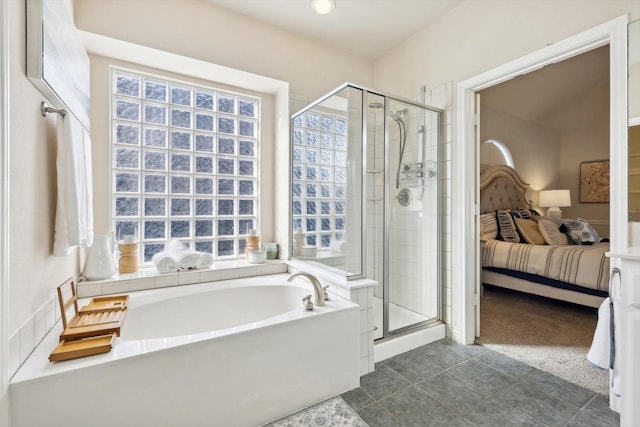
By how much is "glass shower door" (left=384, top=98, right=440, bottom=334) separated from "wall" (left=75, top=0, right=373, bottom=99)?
1.02m

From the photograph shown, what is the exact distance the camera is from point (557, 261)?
3.16 metres

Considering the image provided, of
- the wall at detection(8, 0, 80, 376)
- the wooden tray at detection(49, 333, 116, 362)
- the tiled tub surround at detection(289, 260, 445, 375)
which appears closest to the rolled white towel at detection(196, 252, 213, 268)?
the tiled tub surround at detection(289, 260, 445, 375)

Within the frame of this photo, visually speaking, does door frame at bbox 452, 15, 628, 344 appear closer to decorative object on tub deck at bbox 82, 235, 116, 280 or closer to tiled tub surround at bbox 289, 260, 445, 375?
tiled tub surround at bbox 289, 260, 445, 375

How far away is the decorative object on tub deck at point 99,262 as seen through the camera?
6.80 feet

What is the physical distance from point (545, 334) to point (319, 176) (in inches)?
95.2

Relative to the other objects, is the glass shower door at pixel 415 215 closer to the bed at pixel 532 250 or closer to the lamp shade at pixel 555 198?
the bed at pixel 532 250

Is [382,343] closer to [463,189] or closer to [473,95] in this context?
[463,189]

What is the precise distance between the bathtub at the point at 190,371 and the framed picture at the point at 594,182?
5.40m

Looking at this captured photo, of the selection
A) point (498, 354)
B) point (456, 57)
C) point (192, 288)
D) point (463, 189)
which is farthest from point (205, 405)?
point (456, 57)

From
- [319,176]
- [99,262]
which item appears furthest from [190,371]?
[319,176]

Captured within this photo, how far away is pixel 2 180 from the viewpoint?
3.38 ft

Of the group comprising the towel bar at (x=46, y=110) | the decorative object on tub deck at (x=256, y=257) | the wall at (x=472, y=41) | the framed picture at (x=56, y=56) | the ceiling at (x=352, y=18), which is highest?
the ceiling at (x=352, y=18)

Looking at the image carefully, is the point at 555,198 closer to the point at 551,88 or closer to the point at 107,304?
the point at 551,88

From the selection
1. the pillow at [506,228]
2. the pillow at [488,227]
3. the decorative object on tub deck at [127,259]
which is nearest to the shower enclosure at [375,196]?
the decorative object on tub deck at [127,259]
